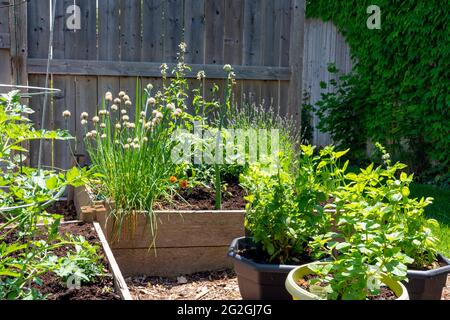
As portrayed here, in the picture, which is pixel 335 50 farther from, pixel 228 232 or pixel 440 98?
pixel 228 232

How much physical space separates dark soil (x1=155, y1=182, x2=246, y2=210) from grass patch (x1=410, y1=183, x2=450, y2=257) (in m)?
1.28

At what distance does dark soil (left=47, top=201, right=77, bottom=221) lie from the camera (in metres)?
3.84

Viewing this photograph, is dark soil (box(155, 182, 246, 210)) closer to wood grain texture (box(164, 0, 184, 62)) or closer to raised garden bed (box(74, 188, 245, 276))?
raised garden bed (box(74, 188, 245, 276))

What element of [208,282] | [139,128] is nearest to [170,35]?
[139,128]

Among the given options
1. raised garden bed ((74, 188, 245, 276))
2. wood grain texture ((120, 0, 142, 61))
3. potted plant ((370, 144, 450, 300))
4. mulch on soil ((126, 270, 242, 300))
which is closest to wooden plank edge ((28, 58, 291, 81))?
wood grain texture ((120, 0, 142, 61))

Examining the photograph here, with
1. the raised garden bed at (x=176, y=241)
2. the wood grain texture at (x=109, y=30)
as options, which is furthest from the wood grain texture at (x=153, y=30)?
the raised garden bed at (x=176, y=241)

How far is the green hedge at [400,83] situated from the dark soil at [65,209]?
372 cm

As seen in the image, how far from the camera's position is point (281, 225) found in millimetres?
2496

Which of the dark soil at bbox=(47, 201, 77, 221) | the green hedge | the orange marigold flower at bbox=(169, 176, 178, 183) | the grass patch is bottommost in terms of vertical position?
the grass patch

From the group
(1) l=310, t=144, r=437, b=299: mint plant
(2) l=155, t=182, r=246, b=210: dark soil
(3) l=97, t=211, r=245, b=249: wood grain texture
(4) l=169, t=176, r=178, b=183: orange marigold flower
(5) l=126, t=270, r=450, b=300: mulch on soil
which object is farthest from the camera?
(4) l=169, t=176, r=178, b=183: orange marigold flower

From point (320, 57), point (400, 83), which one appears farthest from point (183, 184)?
point (320, 57)

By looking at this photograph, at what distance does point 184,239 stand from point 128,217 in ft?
1.12

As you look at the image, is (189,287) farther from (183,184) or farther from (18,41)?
(18,41)
